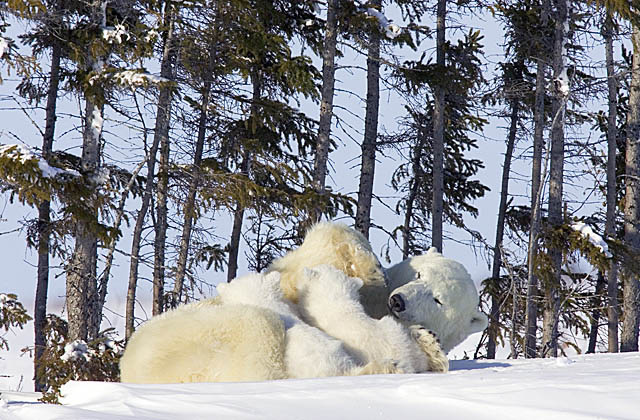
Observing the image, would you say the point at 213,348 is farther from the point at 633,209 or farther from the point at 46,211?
the point at 633,209

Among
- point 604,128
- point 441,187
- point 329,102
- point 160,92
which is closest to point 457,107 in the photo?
point 441,187

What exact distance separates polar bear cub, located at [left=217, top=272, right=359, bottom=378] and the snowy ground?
0.70m

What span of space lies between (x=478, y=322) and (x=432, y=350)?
0.99 meters

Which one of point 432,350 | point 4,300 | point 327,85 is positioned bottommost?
point 432,350

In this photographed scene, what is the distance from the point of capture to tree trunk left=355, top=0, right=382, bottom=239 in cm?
1447

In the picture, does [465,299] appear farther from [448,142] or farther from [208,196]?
[448,142]

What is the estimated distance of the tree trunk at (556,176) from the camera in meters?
13.3

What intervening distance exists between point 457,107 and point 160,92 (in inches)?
334

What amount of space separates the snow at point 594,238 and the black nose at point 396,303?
899 cm

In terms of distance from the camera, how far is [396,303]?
14.8 ft

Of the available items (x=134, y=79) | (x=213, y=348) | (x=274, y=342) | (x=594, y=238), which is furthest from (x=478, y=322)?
(x=594, y=238)

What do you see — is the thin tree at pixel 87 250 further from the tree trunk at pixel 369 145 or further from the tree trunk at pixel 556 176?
the tree trunk at pixel 556 176

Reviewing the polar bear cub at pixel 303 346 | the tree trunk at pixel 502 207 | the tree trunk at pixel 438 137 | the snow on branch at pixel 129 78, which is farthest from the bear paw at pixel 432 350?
the tree trunk at pixel 502 207

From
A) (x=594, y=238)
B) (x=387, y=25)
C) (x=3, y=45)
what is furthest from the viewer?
(x=387, y=25)
